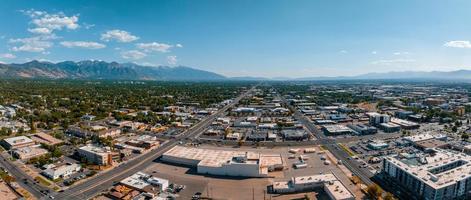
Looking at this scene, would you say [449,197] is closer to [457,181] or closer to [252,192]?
[457,181]

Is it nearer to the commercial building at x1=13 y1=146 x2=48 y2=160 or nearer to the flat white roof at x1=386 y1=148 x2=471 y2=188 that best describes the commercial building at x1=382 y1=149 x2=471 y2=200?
the flat white roof at x1=386 y1=148 x2=471 y2=188

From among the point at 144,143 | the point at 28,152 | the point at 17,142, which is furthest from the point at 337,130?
the point at 17,142

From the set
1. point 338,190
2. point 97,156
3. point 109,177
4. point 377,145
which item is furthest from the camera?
point 377,145

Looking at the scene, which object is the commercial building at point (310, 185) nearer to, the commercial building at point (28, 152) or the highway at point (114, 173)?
the highway at point (114, 173)

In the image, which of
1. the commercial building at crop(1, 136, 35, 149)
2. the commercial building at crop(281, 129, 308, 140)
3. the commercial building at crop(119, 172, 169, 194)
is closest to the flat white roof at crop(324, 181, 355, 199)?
the commercial building at crop(119, 172, 169, 194)

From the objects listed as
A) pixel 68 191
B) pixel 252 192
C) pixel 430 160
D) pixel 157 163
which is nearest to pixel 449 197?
pixel 430 160

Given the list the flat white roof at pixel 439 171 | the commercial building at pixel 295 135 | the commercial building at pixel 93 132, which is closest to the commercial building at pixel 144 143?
the commercial building at pixel 93 132

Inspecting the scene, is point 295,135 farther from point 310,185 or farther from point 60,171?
point 60,171
